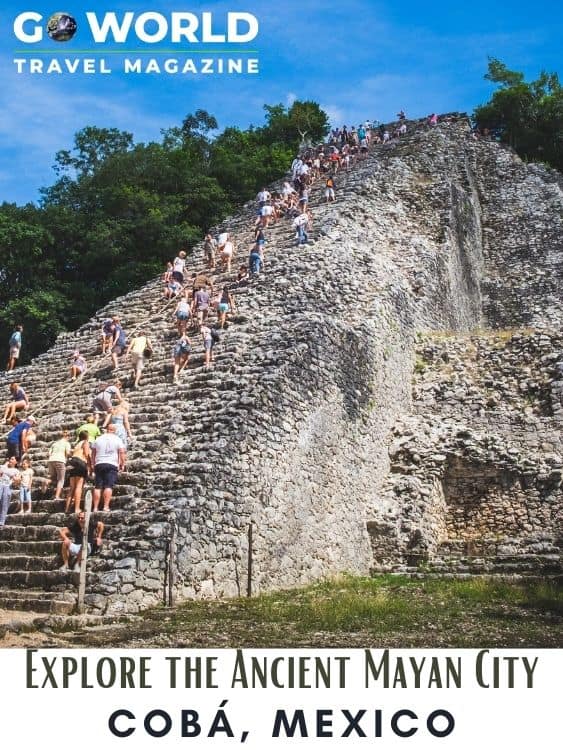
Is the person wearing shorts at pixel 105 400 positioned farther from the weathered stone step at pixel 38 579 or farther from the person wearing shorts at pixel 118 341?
the weathered stone step at pixel 38 579

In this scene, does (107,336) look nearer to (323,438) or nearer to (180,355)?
(180,355)

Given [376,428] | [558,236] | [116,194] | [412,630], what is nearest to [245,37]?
[412,630]

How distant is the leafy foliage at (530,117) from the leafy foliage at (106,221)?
8.97 metres

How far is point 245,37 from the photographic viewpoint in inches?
322

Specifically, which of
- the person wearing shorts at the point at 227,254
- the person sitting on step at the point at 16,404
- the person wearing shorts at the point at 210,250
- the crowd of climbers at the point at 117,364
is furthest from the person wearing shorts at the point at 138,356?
the person wearing shorts at the point at 210,250

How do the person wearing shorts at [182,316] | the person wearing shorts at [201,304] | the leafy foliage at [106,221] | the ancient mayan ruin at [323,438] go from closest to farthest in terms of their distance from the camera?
the ancient mayan ruin at [323,438], the person wearing shorts at [182,316], the person wearing shorts at [201,304], the leafy foliage at [106,221]

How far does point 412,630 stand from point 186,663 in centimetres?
298

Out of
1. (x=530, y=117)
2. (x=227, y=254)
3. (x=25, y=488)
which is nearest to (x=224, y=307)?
(x=227, y=254)

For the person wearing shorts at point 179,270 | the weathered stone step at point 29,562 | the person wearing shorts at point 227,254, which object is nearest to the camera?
the weathered stone step at point 29,562

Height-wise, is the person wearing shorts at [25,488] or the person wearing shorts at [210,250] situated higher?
the person wearing shorts at [210,250]

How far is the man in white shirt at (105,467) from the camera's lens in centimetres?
1033

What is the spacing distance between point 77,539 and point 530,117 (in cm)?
3122

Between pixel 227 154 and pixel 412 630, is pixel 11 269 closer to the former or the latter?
pixel 227 154

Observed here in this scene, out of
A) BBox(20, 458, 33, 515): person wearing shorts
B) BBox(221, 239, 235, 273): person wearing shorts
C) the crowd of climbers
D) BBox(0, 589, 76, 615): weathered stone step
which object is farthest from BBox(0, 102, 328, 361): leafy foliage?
BBox(0, 589, 76, 615): weathered stone step
